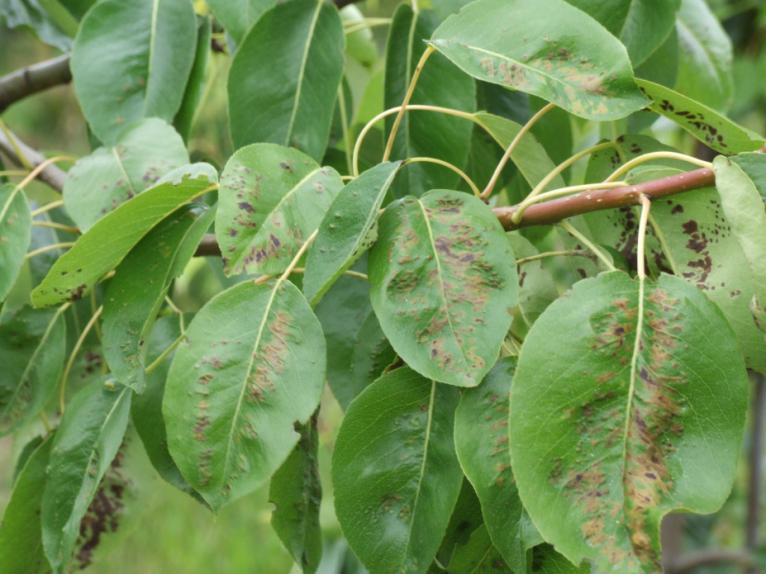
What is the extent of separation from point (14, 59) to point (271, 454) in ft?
18.3

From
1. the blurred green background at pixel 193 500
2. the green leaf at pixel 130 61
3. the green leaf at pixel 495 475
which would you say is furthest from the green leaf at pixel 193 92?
the green leaf at pixel 495 475

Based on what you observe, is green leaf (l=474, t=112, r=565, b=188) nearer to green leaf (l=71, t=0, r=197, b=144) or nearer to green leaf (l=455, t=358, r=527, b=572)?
green leaf (l=455, t=358, r=527, b=572)

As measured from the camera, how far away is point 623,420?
552 mm

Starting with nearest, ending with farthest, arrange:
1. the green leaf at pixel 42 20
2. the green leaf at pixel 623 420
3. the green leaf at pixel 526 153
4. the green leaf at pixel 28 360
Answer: the green leaf at pixel 623 420
the green leaf at pixel 526 153
the green leaf at pixel 28 360
the green leaf at pixel 42 20

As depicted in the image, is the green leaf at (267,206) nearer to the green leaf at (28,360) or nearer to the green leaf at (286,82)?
the green leaf at (286,82)

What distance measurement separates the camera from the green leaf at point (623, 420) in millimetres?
537

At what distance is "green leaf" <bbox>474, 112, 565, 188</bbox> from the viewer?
743mm

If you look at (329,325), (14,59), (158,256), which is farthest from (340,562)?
(14,59)

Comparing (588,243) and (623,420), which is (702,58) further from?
(623,420)

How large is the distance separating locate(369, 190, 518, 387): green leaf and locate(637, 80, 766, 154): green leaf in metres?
0.13

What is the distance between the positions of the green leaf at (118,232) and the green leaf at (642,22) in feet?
1.20

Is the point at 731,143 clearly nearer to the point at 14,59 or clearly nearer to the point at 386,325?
the point at 386,325

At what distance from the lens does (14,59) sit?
564cm

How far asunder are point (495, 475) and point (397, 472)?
0.24 ft
